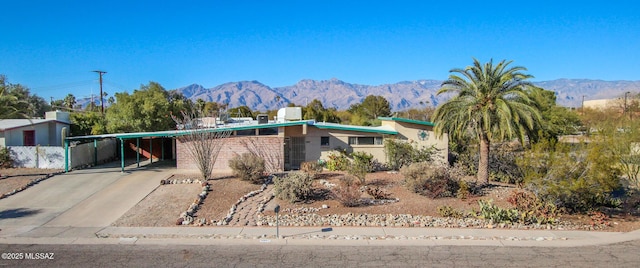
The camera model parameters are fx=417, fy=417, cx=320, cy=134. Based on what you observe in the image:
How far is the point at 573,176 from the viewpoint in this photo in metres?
15.1

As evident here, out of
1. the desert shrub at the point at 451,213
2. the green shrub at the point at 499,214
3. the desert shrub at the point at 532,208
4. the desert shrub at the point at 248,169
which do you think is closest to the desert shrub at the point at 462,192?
the desert shrub at the point at 532,208

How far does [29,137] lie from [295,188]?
21786 millimetres

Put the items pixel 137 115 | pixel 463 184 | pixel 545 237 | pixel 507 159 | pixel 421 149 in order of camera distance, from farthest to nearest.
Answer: pixel 137 115 < pixel 421 149 < pixel 507 159 < pixel 463 184 < pixel 545 237

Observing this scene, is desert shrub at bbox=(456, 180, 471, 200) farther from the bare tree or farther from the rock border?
the bare tree

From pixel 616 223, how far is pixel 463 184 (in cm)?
517

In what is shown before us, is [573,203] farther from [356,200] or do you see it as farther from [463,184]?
[356,200]

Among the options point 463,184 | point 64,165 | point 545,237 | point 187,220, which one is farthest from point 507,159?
point 64,165

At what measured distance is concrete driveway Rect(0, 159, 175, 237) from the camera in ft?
45.9

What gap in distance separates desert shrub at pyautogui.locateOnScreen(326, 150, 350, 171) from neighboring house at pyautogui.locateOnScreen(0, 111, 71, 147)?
17.6 meters

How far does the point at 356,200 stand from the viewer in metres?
15.7

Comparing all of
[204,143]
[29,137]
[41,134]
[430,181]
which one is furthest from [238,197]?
[41,134]

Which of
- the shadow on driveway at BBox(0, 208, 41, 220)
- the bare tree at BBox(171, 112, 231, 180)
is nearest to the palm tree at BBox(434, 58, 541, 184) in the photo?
the bare tree at BBox(171, 112, 231, 180)

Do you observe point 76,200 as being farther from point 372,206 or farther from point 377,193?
point 377,193

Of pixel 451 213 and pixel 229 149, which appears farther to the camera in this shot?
pixel 229 149
